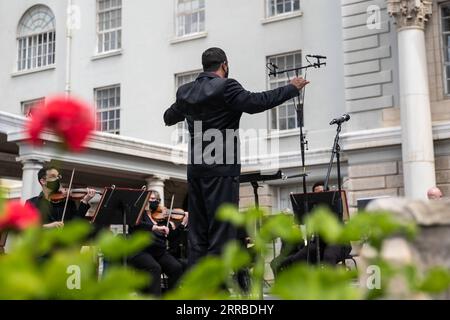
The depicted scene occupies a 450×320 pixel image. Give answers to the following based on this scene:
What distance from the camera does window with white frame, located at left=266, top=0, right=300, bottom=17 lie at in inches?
790

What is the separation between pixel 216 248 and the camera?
16.0 feet

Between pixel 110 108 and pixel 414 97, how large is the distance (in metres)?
11.3

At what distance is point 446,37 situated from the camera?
671 inches

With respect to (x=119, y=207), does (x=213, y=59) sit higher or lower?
higher

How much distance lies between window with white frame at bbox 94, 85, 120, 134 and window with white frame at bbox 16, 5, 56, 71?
2.91 metres

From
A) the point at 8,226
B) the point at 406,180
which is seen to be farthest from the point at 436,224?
the point at 406,180

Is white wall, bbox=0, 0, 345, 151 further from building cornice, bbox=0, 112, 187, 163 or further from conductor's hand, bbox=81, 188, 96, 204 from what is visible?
conductor's hand, bbox=81, 188, 96, 204

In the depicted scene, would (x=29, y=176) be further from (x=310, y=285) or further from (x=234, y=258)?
(x=310, y=285)

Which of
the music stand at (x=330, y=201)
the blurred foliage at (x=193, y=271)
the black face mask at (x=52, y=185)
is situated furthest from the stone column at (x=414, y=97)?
the blurred foliage at (x=193, y=271)

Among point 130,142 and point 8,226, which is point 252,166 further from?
point 8,226

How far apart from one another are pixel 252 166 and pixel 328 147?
245 cm

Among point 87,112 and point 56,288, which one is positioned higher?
point 87,112

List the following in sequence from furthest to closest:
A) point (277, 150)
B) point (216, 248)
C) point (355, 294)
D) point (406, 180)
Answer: point (277, 150)
point (406, 180)
point (216, 248)
point (355, 294)

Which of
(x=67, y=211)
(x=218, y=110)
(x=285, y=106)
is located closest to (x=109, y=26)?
(x=285, y=106)
